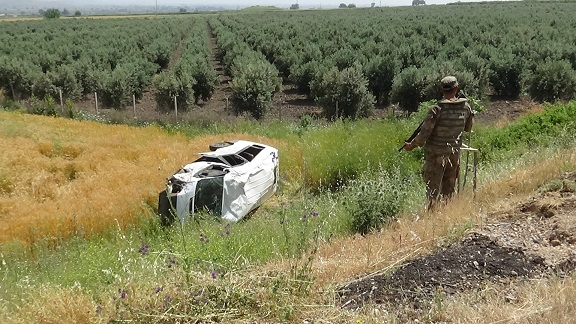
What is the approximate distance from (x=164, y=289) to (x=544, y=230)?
3791 millimetres

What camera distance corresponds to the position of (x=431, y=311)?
3619 mm

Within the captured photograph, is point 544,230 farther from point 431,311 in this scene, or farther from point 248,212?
point 248,212

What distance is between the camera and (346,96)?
70.4 feet

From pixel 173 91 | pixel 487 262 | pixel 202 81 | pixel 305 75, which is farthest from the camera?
pixel 305 75

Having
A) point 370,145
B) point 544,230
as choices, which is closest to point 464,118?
point 544,230

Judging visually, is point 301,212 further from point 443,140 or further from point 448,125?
point 448,125

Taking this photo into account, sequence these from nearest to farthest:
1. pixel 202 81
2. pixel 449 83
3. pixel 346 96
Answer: pixel 449 83 → pixel 346 96 → pixel 202 81

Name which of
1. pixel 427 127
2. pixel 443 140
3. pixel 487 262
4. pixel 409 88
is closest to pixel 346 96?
pixel 409 88

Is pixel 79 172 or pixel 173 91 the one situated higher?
pixel 173 91

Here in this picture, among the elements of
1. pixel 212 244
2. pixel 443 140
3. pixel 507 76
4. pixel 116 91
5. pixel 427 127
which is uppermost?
pixel 427 127

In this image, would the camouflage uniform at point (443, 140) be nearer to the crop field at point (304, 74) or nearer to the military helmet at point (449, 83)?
the military helmet at point (449, 83)

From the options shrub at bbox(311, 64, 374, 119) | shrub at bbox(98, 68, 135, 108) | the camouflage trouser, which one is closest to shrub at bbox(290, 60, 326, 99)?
shrub at bbox(311, 64, 374, 119)

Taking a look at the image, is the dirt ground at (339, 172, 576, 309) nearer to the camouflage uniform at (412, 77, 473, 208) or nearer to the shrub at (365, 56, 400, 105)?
the camouflage uniform at (412, 77, 473, 208)

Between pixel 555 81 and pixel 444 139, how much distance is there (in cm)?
1810
